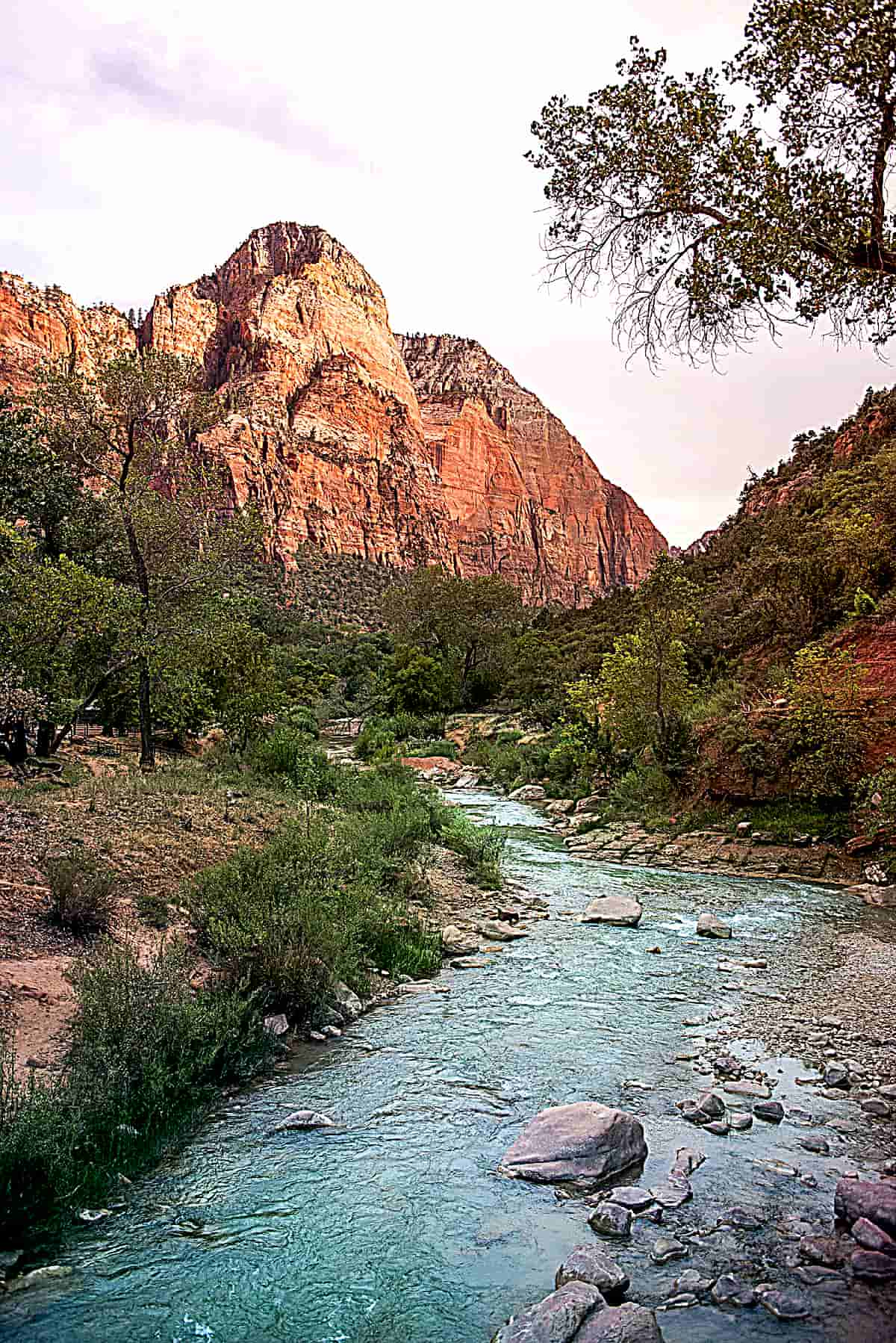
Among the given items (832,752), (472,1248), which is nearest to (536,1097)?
(472,1248)

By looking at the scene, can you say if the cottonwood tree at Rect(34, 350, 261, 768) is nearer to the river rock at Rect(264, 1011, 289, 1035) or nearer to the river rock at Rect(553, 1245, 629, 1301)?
the river rock at Rect(264, 1011, 289, 1035)

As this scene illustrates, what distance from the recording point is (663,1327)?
3.90 metres

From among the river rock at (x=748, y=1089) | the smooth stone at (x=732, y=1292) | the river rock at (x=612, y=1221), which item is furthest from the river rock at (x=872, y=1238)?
the river rock at (x=748, y=1089)

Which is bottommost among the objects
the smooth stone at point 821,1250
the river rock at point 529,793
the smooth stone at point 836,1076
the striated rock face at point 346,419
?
the smooth stone at point 821,1250

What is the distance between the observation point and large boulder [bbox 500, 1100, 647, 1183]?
17.4 feet

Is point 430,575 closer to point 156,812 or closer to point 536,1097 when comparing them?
point 156,812

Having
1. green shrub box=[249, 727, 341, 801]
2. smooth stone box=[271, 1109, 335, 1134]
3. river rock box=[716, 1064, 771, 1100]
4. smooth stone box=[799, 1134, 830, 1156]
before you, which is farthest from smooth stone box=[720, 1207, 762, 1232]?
green shrub box=[249, 727, 341, 801]

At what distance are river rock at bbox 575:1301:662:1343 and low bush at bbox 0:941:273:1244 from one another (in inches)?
113

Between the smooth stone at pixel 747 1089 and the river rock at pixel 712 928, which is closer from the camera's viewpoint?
the smooth stone at pixel 747 1089

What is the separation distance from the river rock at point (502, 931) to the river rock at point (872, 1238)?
20.7ft

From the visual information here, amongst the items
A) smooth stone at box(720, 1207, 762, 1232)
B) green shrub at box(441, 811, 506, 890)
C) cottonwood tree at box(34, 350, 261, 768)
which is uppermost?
cottonwood tree at box(34, 350, 261, 768)

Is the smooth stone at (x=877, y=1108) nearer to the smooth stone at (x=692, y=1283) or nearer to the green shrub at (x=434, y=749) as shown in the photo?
the smooth stone at (x=692, y=1283)

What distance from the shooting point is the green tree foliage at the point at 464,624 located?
162 feet

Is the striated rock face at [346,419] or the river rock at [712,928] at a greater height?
the striated rock face at [346,419]
